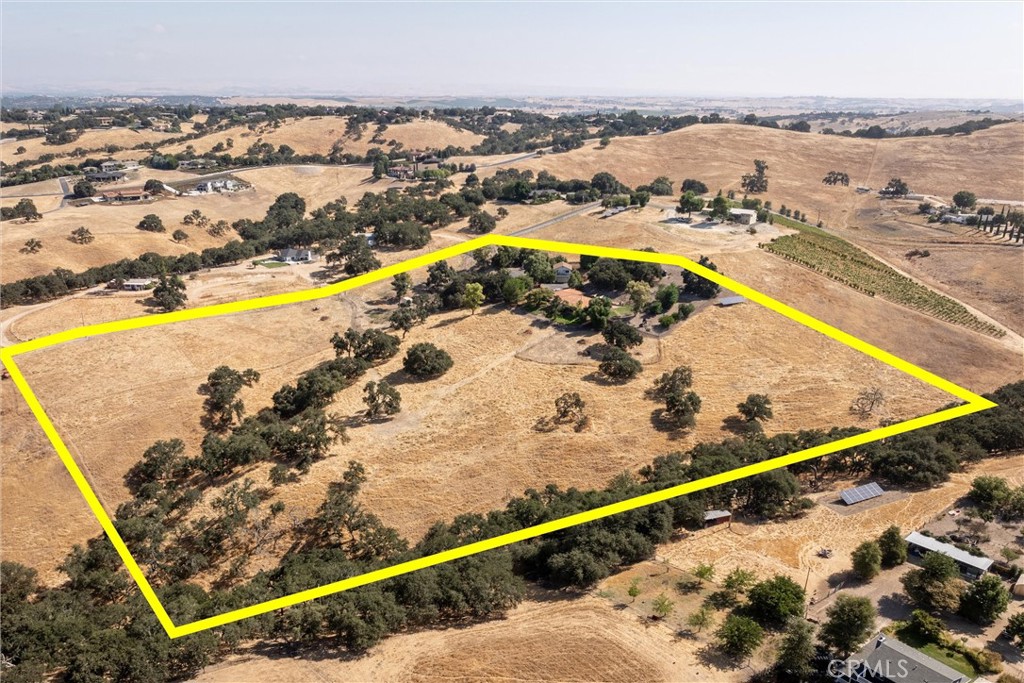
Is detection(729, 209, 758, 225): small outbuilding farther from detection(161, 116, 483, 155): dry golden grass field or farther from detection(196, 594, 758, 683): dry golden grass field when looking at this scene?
detection(161, 116, 483, 155): dry golden grass field

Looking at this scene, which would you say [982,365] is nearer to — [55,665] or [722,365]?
[722,365]

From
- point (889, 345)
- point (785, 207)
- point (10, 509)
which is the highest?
point (785, 207)

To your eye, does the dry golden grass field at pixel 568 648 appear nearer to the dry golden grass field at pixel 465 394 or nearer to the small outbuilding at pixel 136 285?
the dry golden grass field at pixel 465 394

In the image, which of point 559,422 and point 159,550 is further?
point 559,422

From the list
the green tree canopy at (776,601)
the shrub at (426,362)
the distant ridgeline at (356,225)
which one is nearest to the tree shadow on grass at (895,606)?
the green tree canopy at (776,601)

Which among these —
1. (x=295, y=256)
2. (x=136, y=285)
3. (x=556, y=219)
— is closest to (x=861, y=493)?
(x=556, y=219)

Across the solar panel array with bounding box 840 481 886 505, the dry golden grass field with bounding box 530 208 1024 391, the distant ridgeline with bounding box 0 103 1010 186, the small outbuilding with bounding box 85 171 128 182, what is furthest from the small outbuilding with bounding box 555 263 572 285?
the small outbuilding with bounding box 85 171 128 182

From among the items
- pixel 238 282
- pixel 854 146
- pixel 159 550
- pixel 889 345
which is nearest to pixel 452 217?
pixel 238 282
